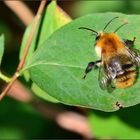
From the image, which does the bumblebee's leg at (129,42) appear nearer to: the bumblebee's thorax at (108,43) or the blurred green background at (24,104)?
the bumblebee's thorax at (108,43)

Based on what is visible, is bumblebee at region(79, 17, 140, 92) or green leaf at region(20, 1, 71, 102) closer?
bumblebee at region(79, 17, 140, 92)

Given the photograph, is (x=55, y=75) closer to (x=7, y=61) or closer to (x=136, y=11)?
(x=136, y=11)

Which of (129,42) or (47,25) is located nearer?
(129,42)

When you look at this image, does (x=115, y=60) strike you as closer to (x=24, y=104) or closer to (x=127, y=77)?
(x=127, y=77)

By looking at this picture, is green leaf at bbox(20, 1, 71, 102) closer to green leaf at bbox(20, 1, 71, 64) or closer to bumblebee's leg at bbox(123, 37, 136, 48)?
green leaf at bbox(20, 1, 71, 64)

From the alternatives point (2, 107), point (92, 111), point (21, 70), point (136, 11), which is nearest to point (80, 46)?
point (21, 70)

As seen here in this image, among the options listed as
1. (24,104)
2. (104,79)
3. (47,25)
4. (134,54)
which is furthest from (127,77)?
(24,104)

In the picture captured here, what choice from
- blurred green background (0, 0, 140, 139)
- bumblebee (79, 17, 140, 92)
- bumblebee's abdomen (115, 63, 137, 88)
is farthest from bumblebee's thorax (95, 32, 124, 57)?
blurred green background (0, 0, 140, 139)
